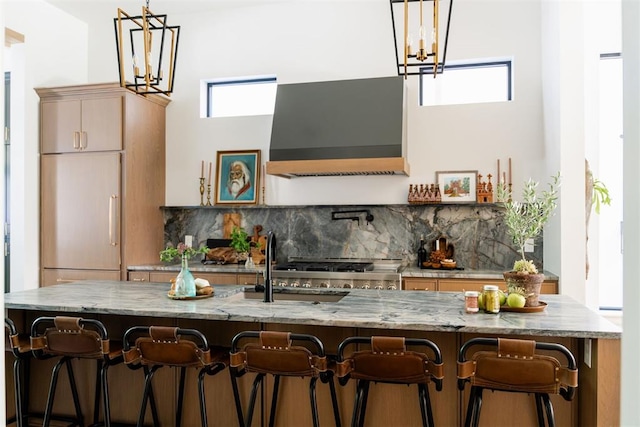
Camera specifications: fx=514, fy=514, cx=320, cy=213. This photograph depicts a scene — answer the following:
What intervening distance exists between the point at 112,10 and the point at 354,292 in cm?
406

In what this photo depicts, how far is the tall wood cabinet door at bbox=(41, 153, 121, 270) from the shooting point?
479cm

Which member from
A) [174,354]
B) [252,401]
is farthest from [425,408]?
[174,354]

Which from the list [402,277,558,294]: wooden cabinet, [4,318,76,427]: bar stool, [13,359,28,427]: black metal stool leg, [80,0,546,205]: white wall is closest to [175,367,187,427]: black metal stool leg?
[4,318,76,427]: bar stool

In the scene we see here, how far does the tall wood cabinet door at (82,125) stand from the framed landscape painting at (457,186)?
3007 mm

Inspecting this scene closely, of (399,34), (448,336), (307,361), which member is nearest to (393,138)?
(399,34)

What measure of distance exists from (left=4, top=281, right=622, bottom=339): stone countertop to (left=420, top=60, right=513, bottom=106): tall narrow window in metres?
2.45

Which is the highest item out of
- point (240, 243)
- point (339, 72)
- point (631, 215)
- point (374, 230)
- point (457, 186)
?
point (339, 72)

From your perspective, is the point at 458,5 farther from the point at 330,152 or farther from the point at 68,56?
the point at 68,56

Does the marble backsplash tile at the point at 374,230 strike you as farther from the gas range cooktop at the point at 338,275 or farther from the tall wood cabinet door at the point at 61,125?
the tall wood cabinet door at the point at 61,125

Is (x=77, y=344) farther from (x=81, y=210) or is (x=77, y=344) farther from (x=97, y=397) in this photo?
(x=81, y=210)

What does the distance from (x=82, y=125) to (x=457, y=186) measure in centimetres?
355

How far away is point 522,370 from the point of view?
2.02 meters

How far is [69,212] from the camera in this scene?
488cm

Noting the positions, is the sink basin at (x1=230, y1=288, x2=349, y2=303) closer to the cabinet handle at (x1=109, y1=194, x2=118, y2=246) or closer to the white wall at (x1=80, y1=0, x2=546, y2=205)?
the white wall at (x1=80, y1=0, x2=546, y2=205)
